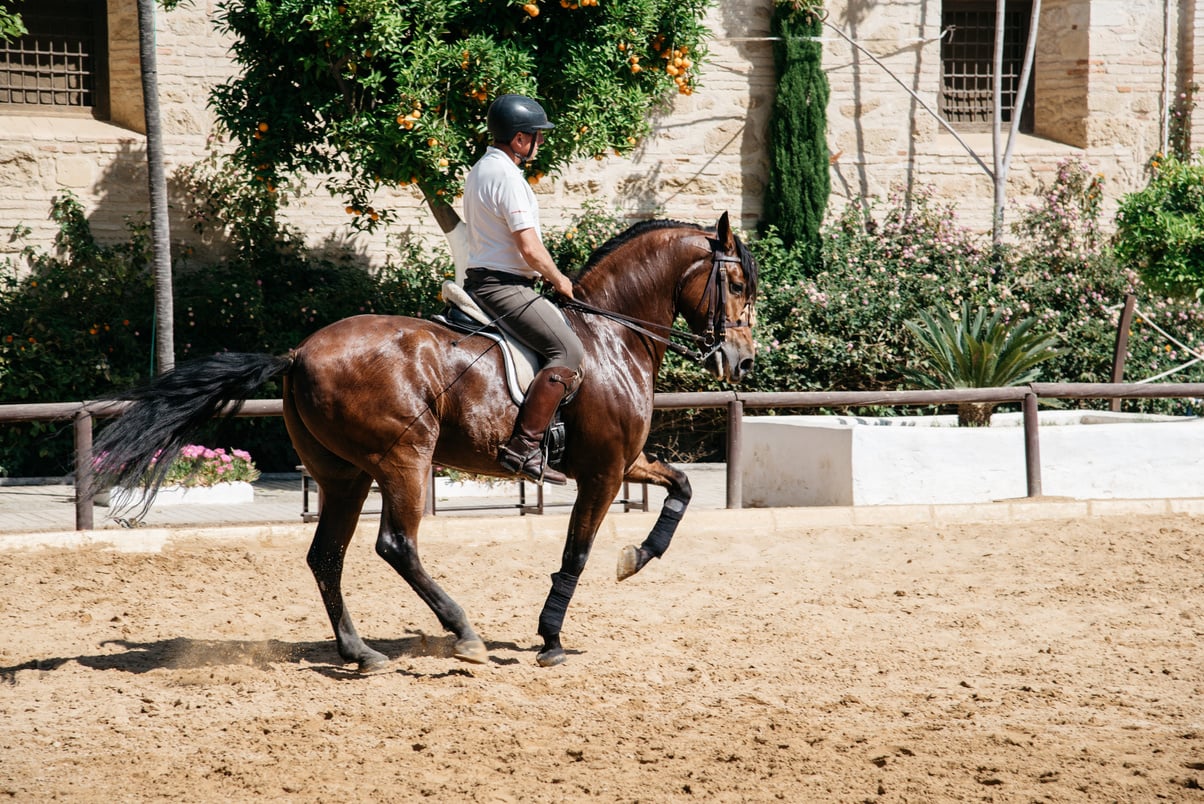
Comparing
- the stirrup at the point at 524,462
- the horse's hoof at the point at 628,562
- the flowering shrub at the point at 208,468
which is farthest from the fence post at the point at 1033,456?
the flowering shrub at the point at 208,468

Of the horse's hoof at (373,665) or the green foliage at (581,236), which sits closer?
the horse's hoof at (373,665)

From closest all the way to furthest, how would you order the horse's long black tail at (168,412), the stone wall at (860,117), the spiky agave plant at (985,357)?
1. the horse's long black tail at (168,412)
2. the spiky agave plant at (985,357)
3. the stone wall at (860,117)

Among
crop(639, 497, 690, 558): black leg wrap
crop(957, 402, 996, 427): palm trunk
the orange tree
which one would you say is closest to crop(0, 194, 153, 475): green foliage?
the orange tree

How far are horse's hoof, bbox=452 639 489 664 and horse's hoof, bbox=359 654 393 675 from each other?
1.18 feet

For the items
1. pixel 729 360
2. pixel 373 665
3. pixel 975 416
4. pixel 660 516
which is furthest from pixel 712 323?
pixel 975 416

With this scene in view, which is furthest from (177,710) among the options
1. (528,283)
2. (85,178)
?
(85,178)

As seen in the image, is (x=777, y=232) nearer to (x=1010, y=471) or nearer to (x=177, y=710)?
(x=1010, y=471)

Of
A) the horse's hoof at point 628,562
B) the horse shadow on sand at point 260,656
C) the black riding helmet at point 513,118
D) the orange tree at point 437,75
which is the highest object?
the orange tree at point 437,75

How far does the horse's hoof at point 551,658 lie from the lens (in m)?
5.77

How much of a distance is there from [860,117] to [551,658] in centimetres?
1359

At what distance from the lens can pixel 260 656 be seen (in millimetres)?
5961

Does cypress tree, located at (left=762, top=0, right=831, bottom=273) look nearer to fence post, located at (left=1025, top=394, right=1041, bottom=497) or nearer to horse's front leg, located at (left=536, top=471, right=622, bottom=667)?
fence post, located at (left=1025, top=394, right=1041, bottom=497)

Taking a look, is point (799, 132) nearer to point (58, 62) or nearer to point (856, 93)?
point (856, 93)

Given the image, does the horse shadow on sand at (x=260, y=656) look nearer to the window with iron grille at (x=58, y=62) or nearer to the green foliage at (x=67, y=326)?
the green foliage at (x=67, y=326)
